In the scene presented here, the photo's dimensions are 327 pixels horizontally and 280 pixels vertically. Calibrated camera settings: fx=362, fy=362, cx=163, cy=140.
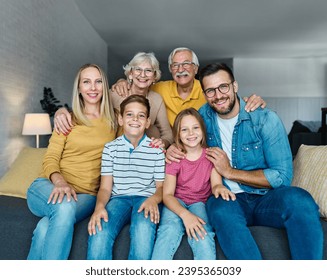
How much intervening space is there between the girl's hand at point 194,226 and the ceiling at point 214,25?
15.2ft

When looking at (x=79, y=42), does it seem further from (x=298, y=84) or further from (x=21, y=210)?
(x=298, y=84)

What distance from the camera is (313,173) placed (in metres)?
1.97

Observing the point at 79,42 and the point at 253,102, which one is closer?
the point at 253,102

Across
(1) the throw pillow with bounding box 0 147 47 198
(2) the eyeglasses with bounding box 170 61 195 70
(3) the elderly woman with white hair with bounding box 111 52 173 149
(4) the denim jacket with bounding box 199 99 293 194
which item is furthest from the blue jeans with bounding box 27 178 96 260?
(2) the eyeglasses with bounding box 170 61 195 70

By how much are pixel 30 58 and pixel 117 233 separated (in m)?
3.17

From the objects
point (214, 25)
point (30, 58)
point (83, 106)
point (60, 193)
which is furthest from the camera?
point (214, 25)

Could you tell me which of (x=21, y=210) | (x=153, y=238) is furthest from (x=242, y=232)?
(x=21, y=210)

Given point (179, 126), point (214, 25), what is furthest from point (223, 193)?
point (214, 25)

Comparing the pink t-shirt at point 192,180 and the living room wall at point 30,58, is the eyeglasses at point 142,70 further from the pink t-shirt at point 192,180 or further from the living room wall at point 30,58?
the living room wall at point 30,58

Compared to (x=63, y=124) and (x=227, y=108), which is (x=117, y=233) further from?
(x=227, y=108)

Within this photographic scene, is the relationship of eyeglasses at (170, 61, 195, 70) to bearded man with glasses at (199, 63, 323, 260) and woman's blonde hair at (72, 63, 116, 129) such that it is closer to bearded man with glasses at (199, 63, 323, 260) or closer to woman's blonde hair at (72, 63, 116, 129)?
bearded man with glasses at (199, 63, 323, 260)

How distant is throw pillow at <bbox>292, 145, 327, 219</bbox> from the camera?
184 cm

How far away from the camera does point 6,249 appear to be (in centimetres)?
178
